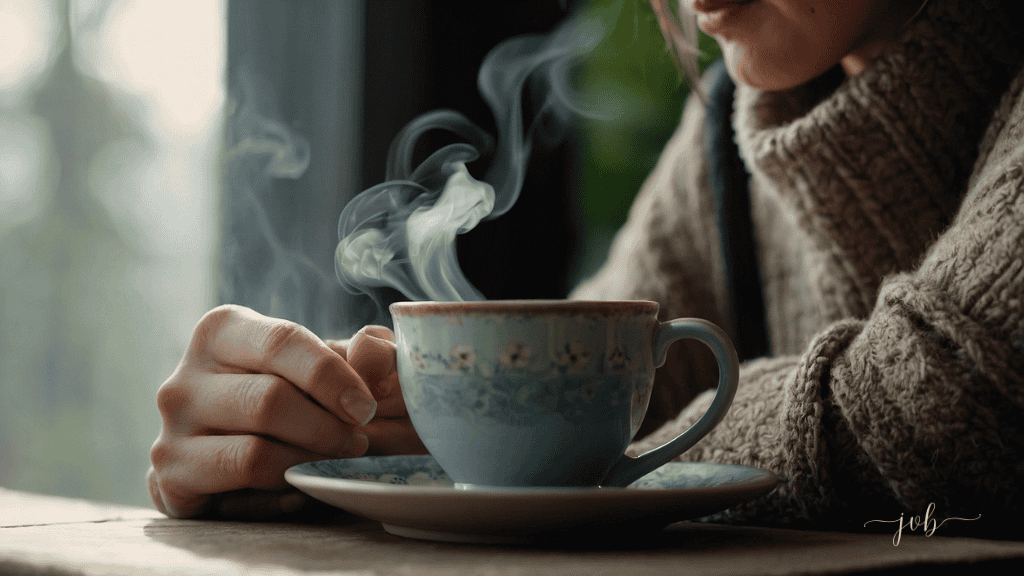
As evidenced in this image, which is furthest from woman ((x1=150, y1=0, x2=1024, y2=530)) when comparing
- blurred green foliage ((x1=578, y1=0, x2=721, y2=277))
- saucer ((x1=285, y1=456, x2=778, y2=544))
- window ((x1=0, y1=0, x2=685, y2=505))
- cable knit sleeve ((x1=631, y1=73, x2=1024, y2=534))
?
blurred green foliage ((x1=578, y1=0, x2=721, y2=277))

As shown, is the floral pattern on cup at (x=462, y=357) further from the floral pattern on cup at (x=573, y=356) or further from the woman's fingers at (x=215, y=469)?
the woman's fingers at (x=215, y=469)

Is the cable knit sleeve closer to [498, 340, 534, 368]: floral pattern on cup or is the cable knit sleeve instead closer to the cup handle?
the cup handle

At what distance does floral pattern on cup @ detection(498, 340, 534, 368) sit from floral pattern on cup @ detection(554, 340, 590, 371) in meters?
0.02

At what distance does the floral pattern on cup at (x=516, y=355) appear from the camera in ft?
1.51

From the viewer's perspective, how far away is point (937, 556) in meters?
0.37

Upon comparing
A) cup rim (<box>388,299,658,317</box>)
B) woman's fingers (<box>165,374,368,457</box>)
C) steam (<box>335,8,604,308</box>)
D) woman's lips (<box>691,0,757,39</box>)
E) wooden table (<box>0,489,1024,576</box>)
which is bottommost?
wooden table (<box>0,489,1024,576</box>)


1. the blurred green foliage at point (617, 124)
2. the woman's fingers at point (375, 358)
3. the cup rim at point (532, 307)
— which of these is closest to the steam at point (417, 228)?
the woman's fingers at point (375, 358)

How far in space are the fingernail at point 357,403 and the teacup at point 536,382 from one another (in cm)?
3

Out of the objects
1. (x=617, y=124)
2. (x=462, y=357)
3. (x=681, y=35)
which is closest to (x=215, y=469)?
(x=462, y=357)

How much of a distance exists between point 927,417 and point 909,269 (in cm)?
46

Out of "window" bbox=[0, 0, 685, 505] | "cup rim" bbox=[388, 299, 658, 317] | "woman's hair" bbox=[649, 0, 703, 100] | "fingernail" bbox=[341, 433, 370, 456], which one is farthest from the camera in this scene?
"window" bbox=[0, 0, 685, 505]

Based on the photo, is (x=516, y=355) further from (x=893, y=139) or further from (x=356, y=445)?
(x=893, y=139)

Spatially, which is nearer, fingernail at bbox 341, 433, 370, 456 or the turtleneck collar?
fingernail at bbox 341, 433, 370, 456

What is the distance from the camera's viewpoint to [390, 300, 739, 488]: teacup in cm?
46
